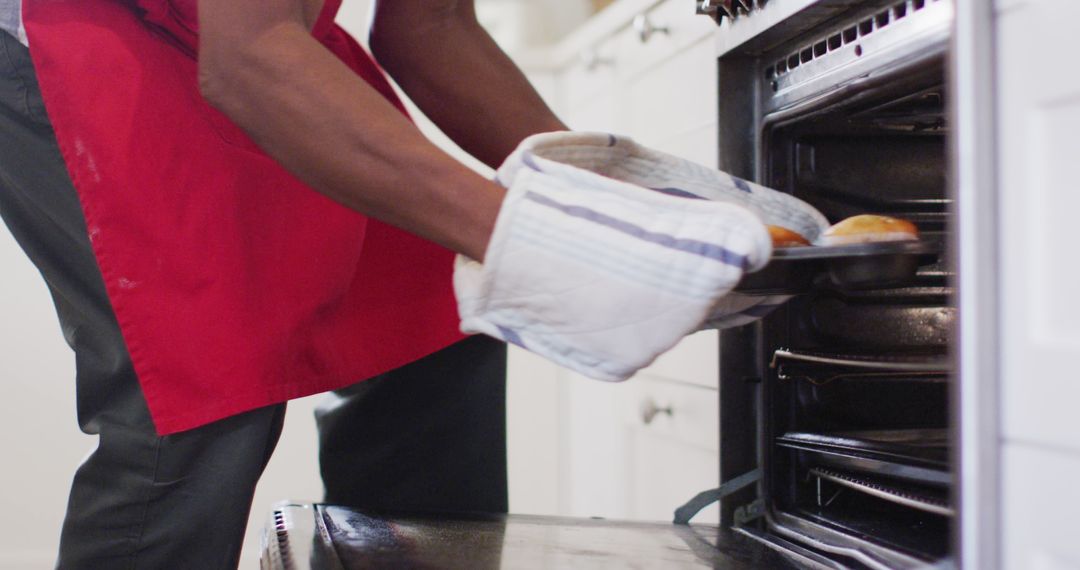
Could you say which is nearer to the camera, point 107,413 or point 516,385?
point 107,413

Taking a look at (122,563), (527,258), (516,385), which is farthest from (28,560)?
(527,258)

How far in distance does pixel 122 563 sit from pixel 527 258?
0.35 m

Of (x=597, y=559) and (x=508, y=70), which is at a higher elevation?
(x=508, y=70)

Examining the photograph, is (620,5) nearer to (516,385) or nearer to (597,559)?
(516,385)

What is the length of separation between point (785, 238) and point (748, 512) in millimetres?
309

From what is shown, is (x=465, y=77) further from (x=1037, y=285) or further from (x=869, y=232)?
(x=1037, y=285)

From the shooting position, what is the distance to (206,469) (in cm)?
67

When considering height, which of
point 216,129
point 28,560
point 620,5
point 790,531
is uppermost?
point 620,5

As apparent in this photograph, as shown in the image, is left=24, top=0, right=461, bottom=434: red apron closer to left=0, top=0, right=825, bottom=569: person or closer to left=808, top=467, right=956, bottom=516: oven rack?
left=0, top=0, right=825, bottom=569: person

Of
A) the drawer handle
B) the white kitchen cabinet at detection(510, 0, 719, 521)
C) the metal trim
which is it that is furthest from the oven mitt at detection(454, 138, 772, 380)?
the drawer handle

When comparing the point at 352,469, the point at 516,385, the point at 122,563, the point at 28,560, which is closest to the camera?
the point at 122,563

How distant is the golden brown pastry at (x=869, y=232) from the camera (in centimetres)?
60

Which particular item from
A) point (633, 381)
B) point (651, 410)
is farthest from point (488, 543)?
point (633, 381)

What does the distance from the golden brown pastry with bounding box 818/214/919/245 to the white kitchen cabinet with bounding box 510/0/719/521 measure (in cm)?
43
